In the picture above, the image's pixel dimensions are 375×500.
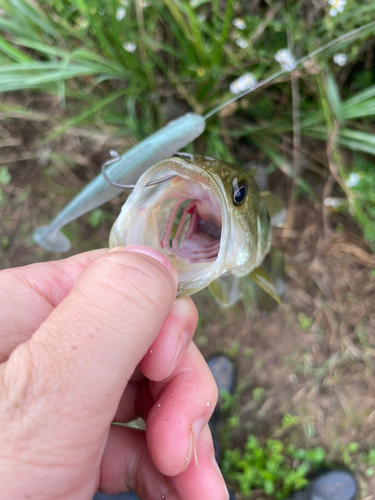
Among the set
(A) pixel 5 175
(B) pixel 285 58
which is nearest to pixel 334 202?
(B) pixel 285 58

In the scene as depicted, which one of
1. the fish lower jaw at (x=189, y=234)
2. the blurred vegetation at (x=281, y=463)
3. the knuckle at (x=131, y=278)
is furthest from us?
the blurred vegetation at (x=281, y=463)

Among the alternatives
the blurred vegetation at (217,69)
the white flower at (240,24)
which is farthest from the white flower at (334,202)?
the white flower at (240,24)

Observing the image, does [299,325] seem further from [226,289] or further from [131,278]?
[131,278]

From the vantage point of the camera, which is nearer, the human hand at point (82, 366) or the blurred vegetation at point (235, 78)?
the human hand at point (82, 366)

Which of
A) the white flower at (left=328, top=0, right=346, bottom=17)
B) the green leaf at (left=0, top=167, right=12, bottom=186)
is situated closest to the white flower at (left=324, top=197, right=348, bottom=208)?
the white flower at (left=328, top=0, right=346, bottom=17)

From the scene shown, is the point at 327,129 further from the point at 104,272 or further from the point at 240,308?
the point at 104,272

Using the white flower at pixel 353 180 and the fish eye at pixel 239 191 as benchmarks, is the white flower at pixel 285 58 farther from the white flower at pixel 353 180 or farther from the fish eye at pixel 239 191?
the fish eye at pixel 239 191

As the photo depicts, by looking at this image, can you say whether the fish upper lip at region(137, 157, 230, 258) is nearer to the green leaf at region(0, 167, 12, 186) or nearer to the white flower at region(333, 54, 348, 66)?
the white flower at region(333, 54, 348, 66)
